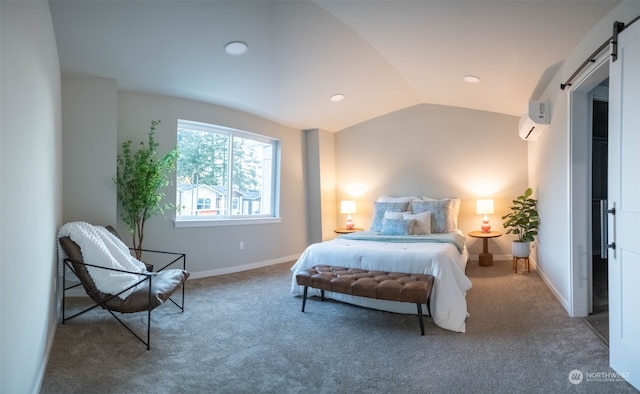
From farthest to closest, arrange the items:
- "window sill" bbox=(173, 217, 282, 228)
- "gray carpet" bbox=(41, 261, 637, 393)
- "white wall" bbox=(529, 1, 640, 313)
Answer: "window sill" bbox=(173, 217, 282, 228), "white wall" bbox=(529, 1, 640, 313), "gray carpet" bbox=(41, 261, 637, 393)

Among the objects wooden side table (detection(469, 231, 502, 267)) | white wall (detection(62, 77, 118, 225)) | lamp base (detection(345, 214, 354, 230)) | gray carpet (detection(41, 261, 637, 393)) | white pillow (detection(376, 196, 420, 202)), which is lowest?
gray carpet (detection(41, 261, 637, 393))

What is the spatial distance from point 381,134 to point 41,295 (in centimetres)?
511

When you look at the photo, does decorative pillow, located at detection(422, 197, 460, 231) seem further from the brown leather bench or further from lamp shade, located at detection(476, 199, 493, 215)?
the brown leather bench

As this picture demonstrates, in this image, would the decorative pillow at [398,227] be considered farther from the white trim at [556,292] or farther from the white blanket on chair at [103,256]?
the white blanket on chair at [103,256]

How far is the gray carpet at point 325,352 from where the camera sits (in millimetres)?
1856

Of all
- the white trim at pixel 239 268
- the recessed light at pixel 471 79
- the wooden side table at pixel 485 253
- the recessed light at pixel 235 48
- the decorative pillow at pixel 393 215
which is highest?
the recessed light at pixel 235 48

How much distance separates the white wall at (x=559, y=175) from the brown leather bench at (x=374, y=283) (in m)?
1.41

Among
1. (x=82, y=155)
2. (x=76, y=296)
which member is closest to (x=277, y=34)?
(x=82, y=155)

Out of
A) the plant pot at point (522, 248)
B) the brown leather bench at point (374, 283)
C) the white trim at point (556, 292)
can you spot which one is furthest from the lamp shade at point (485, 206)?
the brown leather bench at point (374, 283)

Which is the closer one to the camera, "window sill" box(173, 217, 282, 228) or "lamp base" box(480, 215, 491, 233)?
"window sill" box(173, 217, 282, 228)

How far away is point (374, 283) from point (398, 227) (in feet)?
5.99

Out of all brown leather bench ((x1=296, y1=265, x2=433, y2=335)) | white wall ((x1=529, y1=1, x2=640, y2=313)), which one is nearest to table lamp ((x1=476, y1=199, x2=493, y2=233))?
white wall ((x1=529, y1=1, x2=640, y2=313))

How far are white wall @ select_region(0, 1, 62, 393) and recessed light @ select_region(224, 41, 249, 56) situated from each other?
1367 mm

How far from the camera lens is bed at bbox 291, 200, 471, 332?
2697mm
